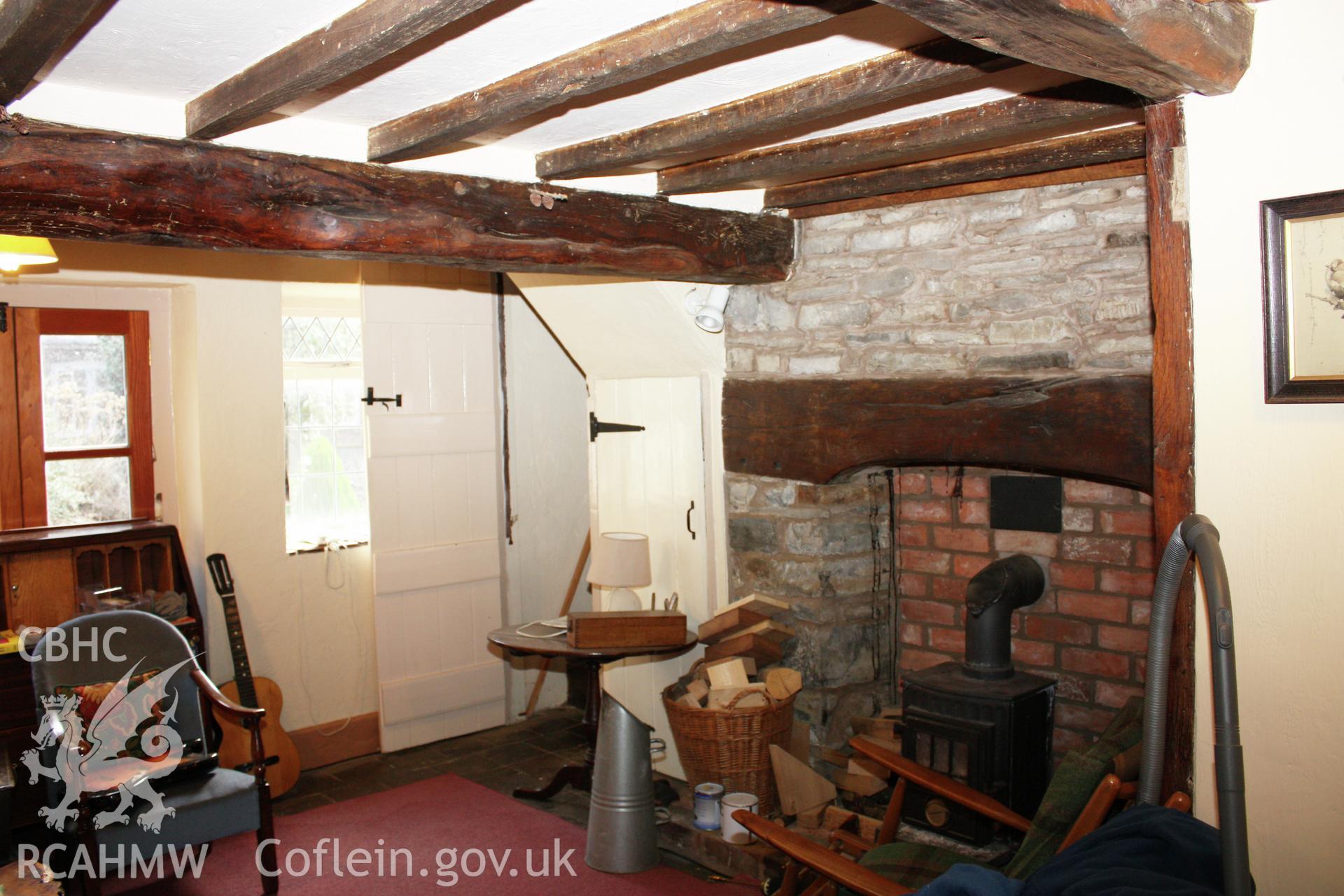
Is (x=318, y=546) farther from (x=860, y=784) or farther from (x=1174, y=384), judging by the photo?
(x=1174, y=384)

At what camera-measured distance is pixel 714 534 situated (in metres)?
4.21

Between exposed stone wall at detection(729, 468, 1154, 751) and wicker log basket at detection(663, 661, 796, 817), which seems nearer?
exposed stone wall at detection(729, 468, 1154, 751)

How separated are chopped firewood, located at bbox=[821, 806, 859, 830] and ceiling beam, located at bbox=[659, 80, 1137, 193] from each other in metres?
2.15

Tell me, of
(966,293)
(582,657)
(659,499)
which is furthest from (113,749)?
(966,293)

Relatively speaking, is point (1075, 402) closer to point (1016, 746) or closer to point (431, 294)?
point (1016, 746)

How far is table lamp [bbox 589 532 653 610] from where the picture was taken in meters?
4.20

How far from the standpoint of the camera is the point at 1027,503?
3678mm

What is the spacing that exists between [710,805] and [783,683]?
51 centimetres

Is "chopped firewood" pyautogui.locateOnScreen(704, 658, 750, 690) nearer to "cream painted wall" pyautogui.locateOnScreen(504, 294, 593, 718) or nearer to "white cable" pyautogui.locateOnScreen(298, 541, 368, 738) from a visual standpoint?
"cream painted wall" pyautogui.locateOnScreen(504, 294, 593, 718)

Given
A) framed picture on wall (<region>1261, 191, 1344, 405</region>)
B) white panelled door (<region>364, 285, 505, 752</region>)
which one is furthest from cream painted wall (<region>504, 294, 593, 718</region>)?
framed picture on wall (<region>1261, 191, 1344, 405</region>)

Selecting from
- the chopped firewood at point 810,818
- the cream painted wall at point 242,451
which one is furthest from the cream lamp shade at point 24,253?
the chopped firewood at point 810,818

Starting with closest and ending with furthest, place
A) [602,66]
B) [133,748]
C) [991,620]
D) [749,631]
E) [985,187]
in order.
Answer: [602,66], [985,187], [991,620], [133,748], [749,631]

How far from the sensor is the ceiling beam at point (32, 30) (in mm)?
1664

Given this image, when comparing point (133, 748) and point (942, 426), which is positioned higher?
point (942, 426)
